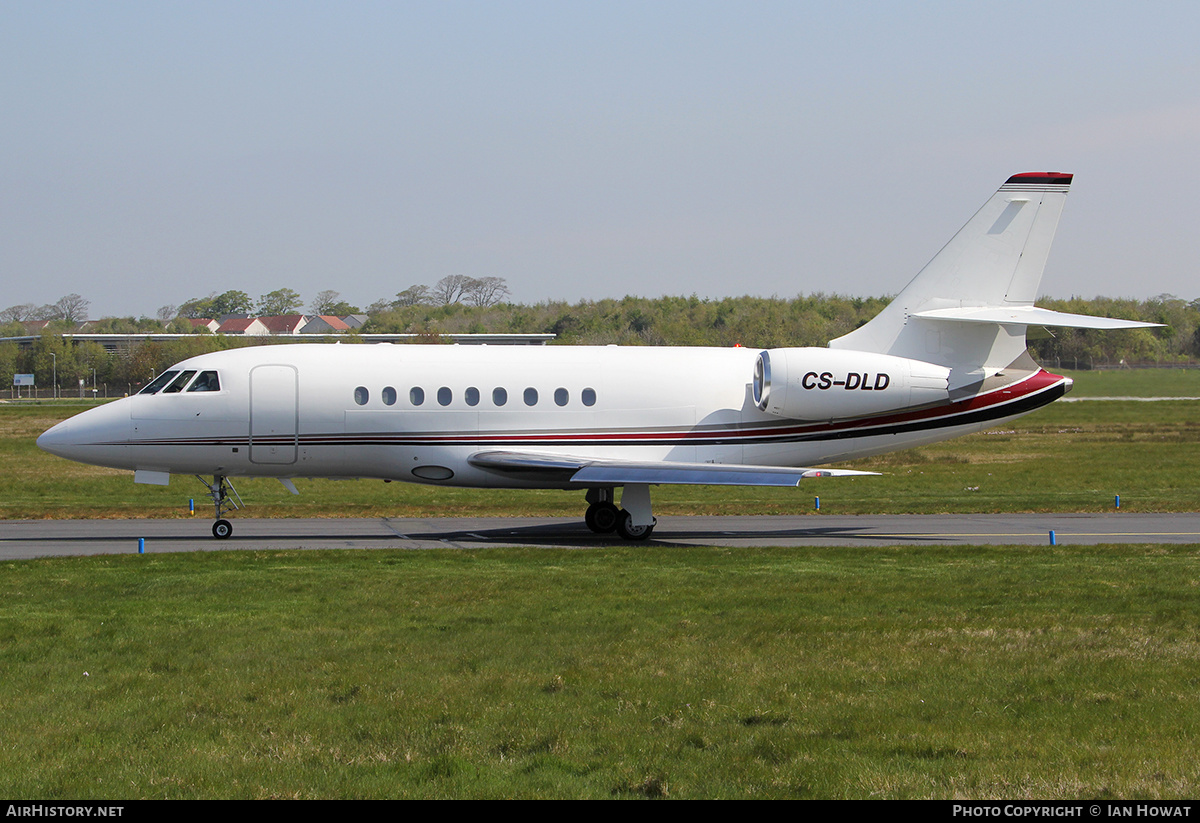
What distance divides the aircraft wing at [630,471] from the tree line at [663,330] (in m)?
37.4

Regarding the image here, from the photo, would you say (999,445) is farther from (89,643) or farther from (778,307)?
(89,643)

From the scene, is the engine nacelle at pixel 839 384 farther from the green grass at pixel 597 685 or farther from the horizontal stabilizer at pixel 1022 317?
the green grass at pixel 597 685

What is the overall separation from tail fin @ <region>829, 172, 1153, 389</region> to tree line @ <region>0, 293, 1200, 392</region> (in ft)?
116

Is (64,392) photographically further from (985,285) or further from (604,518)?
(985,285)

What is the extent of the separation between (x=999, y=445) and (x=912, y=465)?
24.7ft

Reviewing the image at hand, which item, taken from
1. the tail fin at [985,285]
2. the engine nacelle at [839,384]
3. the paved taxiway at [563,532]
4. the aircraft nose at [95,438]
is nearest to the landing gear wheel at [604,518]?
the paved taxiway at [563,532]

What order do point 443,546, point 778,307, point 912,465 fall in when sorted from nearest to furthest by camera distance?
point 443,546, point 912,465, point 778,307

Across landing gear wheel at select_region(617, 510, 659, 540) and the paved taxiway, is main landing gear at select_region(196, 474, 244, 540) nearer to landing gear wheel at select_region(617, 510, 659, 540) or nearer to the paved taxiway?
the paved taxiway

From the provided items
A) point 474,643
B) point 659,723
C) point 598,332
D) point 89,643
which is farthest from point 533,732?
point 598,332

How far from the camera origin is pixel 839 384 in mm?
22703

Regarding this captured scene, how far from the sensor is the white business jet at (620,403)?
70.9ft

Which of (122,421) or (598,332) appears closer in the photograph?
(122,421)
